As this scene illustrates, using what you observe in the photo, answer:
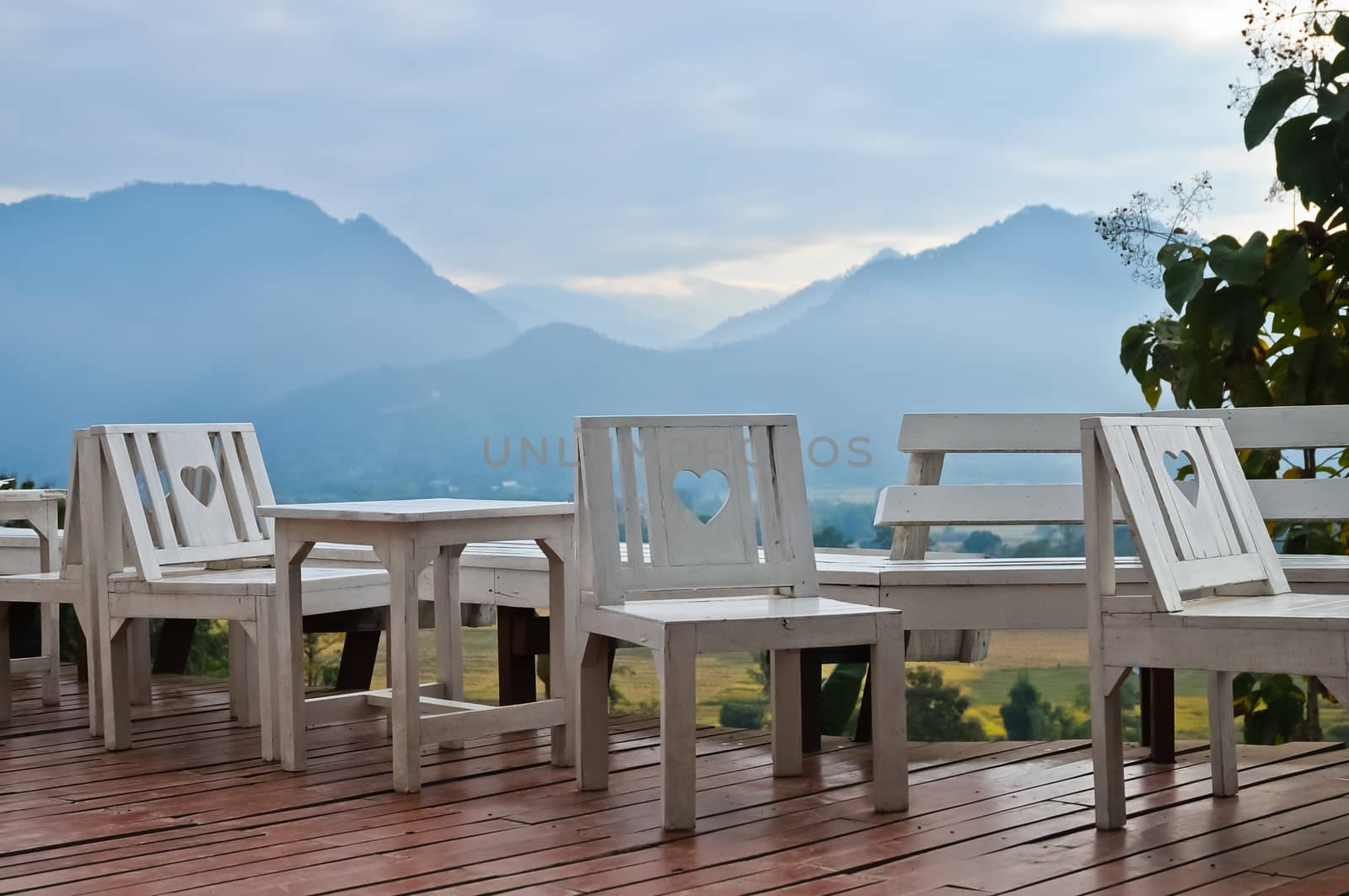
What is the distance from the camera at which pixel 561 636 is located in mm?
3031

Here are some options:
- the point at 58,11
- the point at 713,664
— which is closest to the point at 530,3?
the point at 58,11

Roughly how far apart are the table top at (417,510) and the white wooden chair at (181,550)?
0.26 meters

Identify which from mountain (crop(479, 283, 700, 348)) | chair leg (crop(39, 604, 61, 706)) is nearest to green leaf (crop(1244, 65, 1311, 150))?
chair leg (crop(39, 604, 61, 706))

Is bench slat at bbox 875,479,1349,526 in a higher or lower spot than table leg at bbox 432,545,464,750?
higher

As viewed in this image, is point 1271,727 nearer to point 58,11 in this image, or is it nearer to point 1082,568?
point 1082,568

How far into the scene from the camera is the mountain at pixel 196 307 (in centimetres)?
1134

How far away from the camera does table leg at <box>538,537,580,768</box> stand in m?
2.95

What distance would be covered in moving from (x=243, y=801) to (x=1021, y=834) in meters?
1.48

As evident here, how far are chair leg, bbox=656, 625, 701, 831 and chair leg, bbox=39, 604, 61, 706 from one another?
2393mm

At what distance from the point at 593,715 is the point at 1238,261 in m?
2.44

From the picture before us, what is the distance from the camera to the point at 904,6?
11.3 meters

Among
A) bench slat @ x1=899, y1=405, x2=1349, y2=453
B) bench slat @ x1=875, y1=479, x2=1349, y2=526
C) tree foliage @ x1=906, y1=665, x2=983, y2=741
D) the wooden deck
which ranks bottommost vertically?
tree foliage @ x1=906, y1=665, x2=983, y2=741

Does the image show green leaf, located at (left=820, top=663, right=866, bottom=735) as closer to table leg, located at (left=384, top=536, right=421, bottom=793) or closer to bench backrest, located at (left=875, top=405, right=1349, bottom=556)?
bench backrest, located at (left=875, top=405, right=1349, bottom=556)

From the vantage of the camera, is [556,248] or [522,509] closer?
[522,509]
